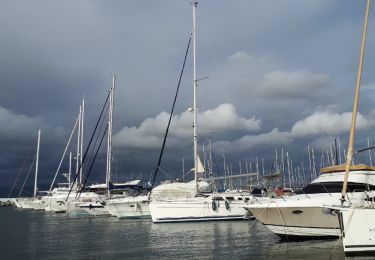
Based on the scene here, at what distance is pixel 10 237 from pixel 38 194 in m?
66.9

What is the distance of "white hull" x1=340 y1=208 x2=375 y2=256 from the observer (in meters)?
17.7

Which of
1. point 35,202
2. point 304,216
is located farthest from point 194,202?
point 35,202

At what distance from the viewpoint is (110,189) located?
2146 inches

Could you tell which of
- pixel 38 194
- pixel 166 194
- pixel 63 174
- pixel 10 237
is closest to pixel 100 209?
pixel 166 194

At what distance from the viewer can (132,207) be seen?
46.4 meters

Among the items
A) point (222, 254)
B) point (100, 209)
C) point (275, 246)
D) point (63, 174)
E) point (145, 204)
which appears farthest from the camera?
point (63, 174)

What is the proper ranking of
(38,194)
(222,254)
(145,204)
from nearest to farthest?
(222,254)
(145,204)
(38,194)

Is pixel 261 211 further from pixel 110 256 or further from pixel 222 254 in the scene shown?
pixel 110 256

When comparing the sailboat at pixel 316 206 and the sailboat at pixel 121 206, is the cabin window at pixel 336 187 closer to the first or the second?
the sailboat at pixel 316 206

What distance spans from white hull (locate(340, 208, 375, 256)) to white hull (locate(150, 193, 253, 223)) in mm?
21303

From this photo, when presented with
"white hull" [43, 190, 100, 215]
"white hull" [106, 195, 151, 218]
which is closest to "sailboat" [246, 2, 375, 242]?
"white hull" [106, 195, 151, 218]

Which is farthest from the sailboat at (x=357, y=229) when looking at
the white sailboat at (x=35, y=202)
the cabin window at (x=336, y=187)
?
the white sailboat at (x=35, y=202)

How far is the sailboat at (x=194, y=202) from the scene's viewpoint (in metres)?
38.2

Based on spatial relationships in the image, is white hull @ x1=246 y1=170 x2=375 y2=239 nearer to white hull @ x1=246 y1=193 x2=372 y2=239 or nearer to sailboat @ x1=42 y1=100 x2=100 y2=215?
white hull @ x1=246 y1=193 x2=372 y2=239
